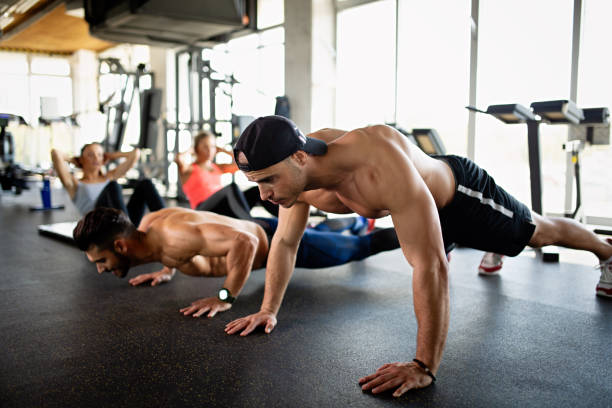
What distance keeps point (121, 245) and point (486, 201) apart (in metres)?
1.46

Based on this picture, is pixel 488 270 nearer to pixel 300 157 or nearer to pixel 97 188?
pixel 300 157

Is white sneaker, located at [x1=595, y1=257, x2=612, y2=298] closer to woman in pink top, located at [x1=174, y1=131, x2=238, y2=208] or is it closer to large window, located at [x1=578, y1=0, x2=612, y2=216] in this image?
large window, located at [x1=578, y1=0, x2=612, y2=216]

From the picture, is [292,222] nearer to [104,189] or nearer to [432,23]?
[104,189]

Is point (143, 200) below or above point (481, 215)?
below

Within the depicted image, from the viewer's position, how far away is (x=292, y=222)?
1.74 meters

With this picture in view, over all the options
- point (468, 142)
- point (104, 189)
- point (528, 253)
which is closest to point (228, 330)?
point (104, 189)

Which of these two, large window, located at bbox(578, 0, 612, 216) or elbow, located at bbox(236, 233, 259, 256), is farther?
large window, located at bbox(578, 0, 612, 216)

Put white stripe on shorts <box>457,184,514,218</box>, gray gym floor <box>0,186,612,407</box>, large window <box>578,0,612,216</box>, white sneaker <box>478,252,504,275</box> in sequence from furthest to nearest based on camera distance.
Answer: large window <box>578,0,612,216</box>
white sneaker <box>478,252,504,275</box>
white stripe on shorts <box>457,184,514,218</box>
gray gym floor <box>0,186,612,407</box>

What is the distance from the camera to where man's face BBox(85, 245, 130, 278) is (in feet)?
6.44

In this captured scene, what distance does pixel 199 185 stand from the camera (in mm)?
3516

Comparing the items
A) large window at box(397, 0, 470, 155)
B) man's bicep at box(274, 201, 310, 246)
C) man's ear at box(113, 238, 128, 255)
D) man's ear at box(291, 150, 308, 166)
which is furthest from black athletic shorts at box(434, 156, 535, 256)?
large window at box(397, 0, 470, 155)

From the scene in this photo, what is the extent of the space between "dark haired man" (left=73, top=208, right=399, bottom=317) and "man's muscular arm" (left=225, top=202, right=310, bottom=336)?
240 mm

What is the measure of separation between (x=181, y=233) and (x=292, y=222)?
0.59m

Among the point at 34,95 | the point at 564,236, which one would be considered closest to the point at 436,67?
the point at 564,236
